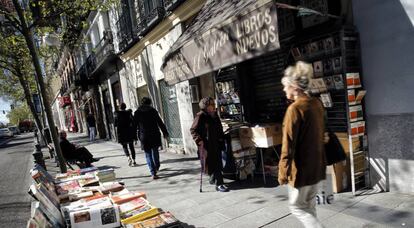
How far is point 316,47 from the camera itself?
16.1 feet

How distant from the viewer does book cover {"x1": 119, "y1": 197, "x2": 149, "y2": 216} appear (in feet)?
12.0

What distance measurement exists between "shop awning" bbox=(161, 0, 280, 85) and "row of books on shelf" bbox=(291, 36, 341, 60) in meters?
1.27

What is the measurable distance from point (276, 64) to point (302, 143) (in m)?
3.46

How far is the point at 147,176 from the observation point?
7.68 m

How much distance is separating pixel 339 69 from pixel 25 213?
20.7ft

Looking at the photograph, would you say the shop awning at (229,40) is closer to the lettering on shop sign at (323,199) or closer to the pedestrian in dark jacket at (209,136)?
the pedestrian in dark jacket at (209,136)

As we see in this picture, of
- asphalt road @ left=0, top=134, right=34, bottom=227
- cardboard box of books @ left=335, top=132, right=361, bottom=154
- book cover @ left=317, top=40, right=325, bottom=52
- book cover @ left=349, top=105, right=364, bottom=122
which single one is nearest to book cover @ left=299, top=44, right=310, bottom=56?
book cover @ left=317, top=40, right=325, bottom=52

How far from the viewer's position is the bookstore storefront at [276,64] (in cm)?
416

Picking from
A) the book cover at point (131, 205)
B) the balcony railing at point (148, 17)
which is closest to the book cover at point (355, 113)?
the book cover at point (131, 205)

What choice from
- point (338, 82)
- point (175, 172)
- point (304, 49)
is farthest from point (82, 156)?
point (338, 82)

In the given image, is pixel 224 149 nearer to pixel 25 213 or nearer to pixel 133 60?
pixel 25 213

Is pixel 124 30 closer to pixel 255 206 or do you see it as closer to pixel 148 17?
pixel 148 17

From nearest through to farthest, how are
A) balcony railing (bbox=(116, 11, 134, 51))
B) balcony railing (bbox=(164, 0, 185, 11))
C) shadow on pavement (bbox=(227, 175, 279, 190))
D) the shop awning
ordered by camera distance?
the shop awning, shadow on pavement (bbox=(227, 175, 279, 190)), balcony railing (bbox=(164, 0, 185, 11)), balcony railing (bbox=(116, 11, 134, 51))

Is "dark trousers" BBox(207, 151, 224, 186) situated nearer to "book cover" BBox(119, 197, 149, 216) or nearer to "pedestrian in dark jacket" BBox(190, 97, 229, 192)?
"pedestrian in dark jacket" BBox(190, 97, 229, 192)
